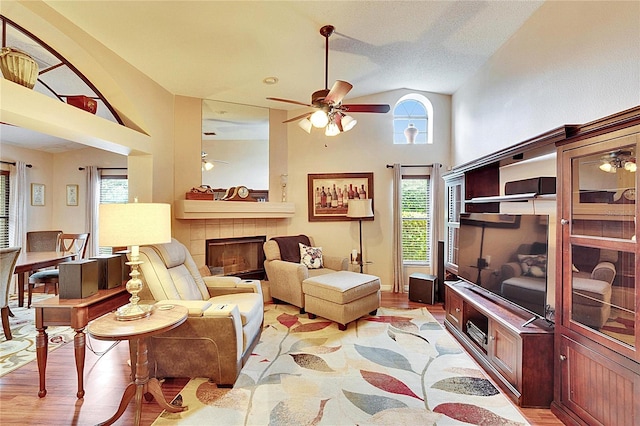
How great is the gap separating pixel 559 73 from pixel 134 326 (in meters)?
3.65

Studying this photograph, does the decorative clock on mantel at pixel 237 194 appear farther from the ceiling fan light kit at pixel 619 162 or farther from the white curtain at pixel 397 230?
the ceiling fan light kit at pixel 619 162

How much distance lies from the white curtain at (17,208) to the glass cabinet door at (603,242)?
23.5 feet

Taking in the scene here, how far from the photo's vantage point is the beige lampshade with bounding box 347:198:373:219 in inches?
177

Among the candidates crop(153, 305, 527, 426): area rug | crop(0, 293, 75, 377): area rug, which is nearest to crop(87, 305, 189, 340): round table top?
crop(153, 305, 527, 426): area rug

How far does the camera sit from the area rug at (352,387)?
1.95 metres

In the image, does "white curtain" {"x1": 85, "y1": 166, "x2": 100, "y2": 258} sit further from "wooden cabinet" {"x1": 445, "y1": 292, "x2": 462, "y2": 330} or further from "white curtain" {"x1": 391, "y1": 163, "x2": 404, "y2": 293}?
"wooden cabinet" {"x1": 445, "y1": 292, "x2": 462, "y2": 330}

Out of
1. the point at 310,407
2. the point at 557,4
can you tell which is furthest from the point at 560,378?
the point at 557,4

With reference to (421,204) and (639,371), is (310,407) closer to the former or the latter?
(639,371)

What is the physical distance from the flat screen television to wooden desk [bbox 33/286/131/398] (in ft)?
10.4

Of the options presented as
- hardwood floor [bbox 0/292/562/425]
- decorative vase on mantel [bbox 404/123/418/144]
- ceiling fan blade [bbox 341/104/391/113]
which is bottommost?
hardwood floor [bbox 0/292/562/425]

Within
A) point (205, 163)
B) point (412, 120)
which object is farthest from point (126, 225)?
point (412, 120)

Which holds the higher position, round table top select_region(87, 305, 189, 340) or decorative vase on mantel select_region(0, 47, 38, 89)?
decorative vase on mantel select_region(0, 47, 38, 89)

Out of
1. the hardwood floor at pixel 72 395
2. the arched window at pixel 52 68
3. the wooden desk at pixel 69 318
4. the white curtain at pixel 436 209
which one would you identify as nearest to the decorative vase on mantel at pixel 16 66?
the arched window at pixel 52 68

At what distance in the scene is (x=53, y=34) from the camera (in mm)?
2365
